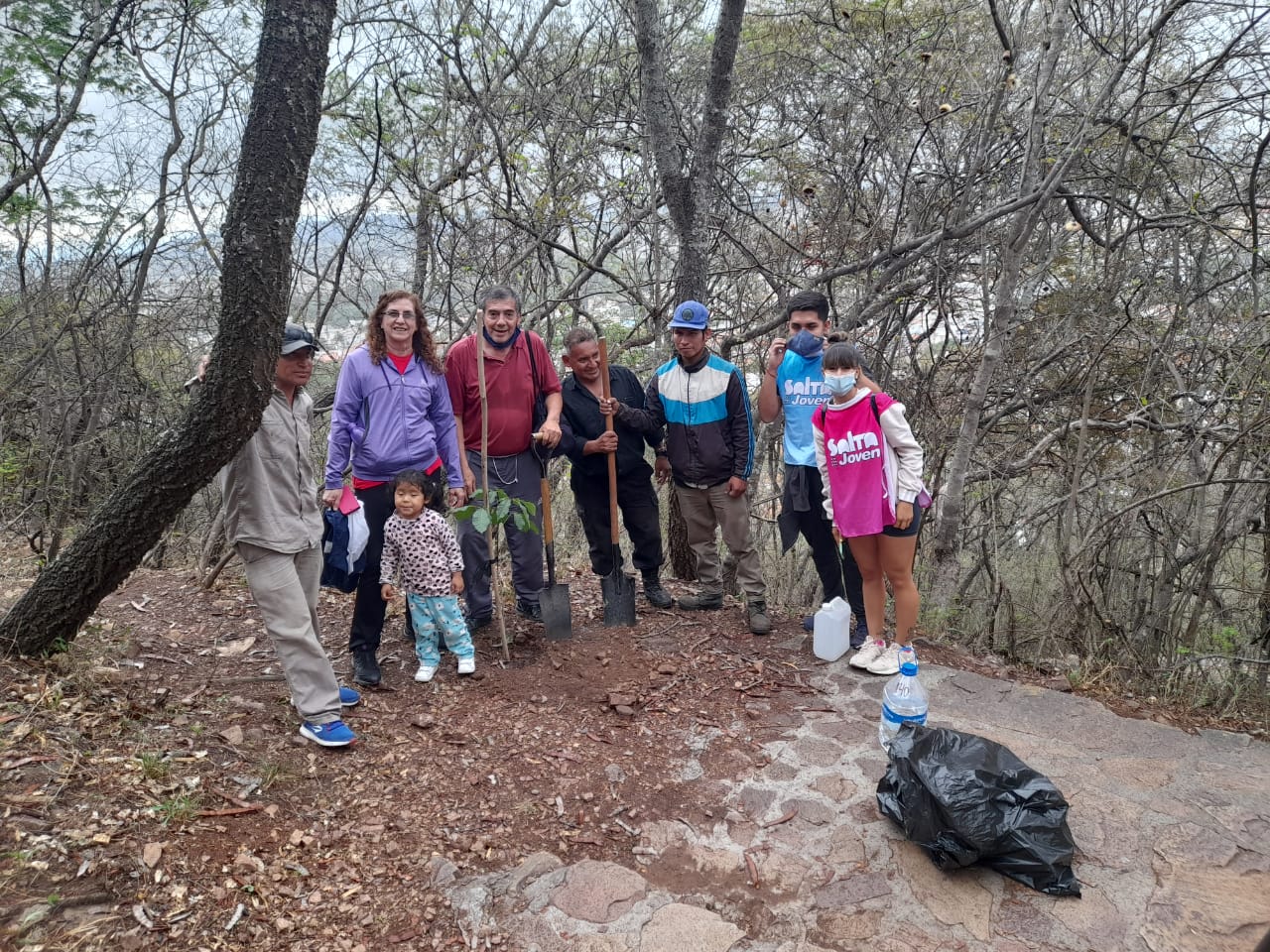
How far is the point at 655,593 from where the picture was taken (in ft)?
16.9

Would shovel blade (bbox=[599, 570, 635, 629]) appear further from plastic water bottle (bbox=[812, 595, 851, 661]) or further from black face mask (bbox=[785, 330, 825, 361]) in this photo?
black face mask (bbox=[785, 330, 825, 361])

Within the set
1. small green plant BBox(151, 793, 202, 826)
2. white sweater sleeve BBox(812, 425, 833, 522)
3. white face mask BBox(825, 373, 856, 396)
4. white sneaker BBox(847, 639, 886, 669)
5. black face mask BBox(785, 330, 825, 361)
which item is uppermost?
black face mask BBox(785, 330, 825, 361)

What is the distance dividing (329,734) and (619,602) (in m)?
2.08

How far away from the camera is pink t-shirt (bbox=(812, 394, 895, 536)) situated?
3.57 meters

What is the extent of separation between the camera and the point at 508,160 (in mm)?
5871

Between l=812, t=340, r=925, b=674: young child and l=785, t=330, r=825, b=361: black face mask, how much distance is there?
1.54 feet

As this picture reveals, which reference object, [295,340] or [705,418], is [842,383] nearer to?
[705,418]

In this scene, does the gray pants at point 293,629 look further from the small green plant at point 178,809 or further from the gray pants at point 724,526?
the gray pants at point 724,526

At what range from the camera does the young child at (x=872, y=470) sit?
3.55 m

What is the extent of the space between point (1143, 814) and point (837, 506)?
5.68 ft

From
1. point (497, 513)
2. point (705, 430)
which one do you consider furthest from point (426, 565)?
point (705, 430)

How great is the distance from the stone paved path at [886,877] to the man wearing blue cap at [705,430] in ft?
5.48

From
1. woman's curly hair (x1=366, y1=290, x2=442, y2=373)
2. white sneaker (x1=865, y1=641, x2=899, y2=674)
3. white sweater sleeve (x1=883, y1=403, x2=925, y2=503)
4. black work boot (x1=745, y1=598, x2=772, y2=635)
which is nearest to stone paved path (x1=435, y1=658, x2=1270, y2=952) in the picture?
white sneaker (x1=865, y1=641, x2=899, y2=674)

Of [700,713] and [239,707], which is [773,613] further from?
[239,707]
